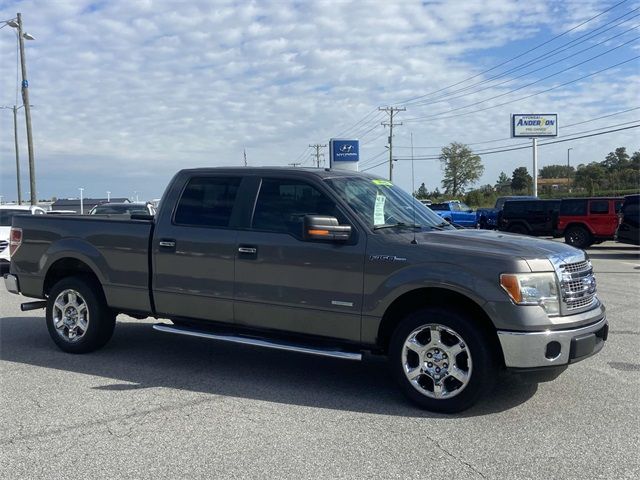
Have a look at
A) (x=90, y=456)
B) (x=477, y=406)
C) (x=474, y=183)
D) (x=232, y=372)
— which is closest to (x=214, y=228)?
(x=232, y=372)

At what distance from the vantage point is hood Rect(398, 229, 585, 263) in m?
4.93

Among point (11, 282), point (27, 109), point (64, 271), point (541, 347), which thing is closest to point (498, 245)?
point (541, 347)

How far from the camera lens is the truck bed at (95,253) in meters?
6.49

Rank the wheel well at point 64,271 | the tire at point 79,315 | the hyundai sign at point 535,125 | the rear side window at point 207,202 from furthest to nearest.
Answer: the hyundai sign at point 535,125 → the wheel well at point 64,271 → the tire at point 79,315 → the rear side window at point 207,202

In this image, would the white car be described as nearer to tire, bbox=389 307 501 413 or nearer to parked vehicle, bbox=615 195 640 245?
tire, bbox=389 307 501 413

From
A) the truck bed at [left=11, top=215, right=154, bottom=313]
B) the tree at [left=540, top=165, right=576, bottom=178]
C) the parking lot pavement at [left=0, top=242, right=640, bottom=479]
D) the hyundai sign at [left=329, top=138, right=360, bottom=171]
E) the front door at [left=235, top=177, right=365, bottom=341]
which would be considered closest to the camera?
the parking lot pavement at [left=0, top=242, right=640, bottom=479]

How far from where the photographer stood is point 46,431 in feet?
15.3

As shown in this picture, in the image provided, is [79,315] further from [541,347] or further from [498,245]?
[541,347]

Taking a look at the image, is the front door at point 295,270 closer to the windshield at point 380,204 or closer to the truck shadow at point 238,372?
the windshield at point 380,204

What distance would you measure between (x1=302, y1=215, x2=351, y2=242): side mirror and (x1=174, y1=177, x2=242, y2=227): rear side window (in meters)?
1.14

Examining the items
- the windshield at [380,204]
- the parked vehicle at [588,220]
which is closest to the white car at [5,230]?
the windshield at [380,204]

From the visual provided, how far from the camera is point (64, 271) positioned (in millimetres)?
7230

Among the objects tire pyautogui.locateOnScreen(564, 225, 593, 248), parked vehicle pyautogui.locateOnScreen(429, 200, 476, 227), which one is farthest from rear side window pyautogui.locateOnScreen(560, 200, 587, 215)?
parked vehicle pyautogui.locateOnScreen(429, 200, 476, 227)

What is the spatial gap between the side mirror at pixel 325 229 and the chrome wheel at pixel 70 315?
9.74 feet
